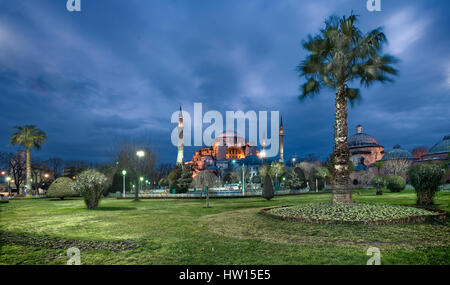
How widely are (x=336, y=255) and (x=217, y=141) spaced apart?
114557 mm

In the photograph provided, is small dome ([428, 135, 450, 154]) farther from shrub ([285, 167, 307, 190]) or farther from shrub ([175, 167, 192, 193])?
shrub ([175, 167, 192, 193])

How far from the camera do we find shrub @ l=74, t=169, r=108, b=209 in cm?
1625

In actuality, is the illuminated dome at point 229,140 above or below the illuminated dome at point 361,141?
above

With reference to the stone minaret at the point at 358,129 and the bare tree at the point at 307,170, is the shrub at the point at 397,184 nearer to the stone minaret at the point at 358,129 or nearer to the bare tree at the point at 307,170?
the bare tree at the point at 307,170

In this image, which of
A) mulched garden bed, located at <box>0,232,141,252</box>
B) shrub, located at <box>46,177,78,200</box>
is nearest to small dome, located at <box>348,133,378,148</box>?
shrub, located at <box>46,177,78,200</box>

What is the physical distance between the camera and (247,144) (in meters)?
123

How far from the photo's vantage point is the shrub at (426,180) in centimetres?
1370

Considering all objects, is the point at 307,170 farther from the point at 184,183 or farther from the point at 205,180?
the point at 205,180

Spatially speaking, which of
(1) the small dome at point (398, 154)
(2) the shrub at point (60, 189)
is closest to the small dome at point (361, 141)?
(1) the small dome at point (398, 154)

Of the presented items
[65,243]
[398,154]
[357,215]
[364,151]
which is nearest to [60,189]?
[65,243]

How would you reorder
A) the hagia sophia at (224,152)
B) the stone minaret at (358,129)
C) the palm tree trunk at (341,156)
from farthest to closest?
the hagia sophia at (224,152) → the stone minaret at (358,129) → the palm tree trunk at (341,156)

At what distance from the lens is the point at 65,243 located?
6742mm

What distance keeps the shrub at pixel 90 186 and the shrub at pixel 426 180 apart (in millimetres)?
19978

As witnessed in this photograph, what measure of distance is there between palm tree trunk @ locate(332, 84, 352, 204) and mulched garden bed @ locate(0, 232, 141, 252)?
962cm
